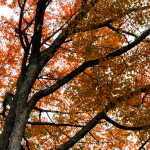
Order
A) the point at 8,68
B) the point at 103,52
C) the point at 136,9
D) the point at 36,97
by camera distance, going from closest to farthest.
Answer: the point at 136,9 → the point at 36,97 → the point at 103,52 → the point at 8,68

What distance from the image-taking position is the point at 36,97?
466 centimetres

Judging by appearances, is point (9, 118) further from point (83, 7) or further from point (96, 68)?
point (83, 7)

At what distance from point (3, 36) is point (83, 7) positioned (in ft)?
15.8

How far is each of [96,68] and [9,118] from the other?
3.10 metres

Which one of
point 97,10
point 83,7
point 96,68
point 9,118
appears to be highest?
point 83,7

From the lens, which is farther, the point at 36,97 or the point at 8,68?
the point at 8,68

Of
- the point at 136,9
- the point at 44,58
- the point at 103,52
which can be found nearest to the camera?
the point at 136,9

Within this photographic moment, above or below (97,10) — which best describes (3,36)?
above

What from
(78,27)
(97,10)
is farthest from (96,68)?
(97,10)

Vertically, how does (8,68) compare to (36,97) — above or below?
above

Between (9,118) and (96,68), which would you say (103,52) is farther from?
(9,118)

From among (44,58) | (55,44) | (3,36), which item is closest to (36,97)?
(44,58)

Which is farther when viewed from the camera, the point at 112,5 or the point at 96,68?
the point at 96,68

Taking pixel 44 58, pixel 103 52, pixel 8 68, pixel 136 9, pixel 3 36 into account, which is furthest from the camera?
pixel 8 68
